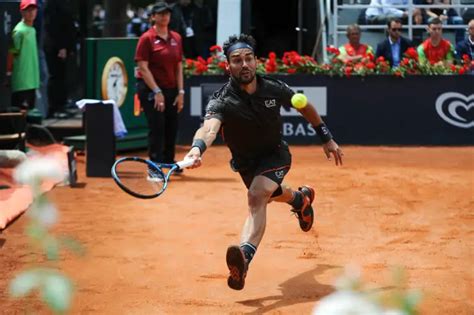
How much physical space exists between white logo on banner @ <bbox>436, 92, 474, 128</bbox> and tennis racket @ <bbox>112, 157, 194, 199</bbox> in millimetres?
9149

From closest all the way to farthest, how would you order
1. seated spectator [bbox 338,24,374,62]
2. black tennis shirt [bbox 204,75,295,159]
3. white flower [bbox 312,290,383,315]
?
1. white flower [bbox 312,290,383,315]
2. black tennis shirt [bbox 204,75,295,159]
3. seated spectator [bbox 338,24,374,62]

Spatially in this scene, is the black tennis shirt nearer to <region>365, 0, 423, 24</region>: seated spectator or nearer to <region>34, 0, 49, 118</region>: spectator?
<region>34, 0, 49, 118</region>: spectator

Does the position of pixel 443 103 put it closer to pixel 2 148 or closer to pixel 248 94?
pixel 2 148

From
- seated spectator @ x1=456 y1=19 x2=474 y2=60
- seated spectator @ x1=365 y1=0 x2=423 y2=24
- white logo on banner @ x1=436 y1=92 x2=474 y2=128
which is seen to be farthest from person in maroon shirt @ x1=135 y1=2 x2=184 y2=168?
seated spectator @ x1=365 y1=0 x2=423 y2=24

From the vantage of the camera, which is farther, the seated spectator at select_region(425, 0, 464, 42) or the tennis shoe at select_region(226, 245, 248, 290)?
the seated spectator at select_region(425, 0, 464, 42)

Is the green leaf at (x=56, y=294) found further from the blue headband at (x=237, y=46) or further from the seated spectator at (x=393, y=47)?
the seated spectator at (x=393, y=47)

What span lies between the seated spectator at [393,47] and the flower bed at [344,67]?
41 cm

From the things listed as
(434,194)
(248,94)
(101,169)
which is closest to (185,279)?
(248,94)

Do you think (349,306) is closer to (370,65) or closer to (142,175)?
(142,175)

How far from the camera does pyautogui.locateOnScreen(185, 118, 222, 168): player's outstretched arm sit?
17.9ft

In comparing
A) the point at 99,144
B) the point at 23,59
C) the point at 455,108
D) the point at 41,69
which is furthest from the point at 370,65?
the point at 41,69

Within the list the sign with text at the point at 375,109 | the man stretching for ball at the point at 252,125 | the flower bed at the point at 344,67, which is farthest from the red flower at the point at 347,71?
the man stretching for ball at the point at 252,125

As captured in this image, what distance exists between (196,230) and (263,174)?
2.37 metres

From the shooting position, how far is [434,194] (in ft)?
34.3
